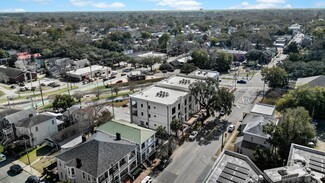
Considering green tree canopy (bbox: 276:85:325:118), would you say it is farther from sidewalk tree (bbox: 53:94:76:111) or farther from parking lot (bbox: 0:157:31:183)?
parking lot (bbox: 0:157:31:183)

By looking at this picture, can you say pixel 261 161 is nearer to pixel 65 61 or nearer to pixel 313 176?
pixel 313 176

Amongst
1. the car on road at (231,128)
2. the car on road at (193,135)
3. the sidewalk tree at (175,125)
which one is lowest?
the car on road at (193,135)

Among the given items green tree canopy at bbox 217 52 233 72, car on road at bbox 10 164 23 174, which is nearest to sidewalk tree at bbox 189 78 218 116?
car on road at bbox 10 164 23 174

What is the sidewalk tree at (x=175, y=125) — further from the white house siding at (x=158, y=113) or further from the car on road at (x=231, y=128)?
the car on road at (x=231, y=128)

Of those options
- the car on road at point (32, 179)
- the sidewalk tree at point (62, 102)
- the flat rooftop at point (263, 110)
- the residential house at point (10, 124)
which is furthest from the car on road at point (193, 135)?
the residential house at point (10, 124)

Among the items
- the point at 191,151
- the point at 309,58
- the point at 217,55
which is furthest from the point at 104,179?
the point at 309,58

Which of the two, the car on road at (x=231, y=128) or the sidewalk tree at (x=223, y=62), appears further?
the sidewalk tree at (x=223, y=62)
